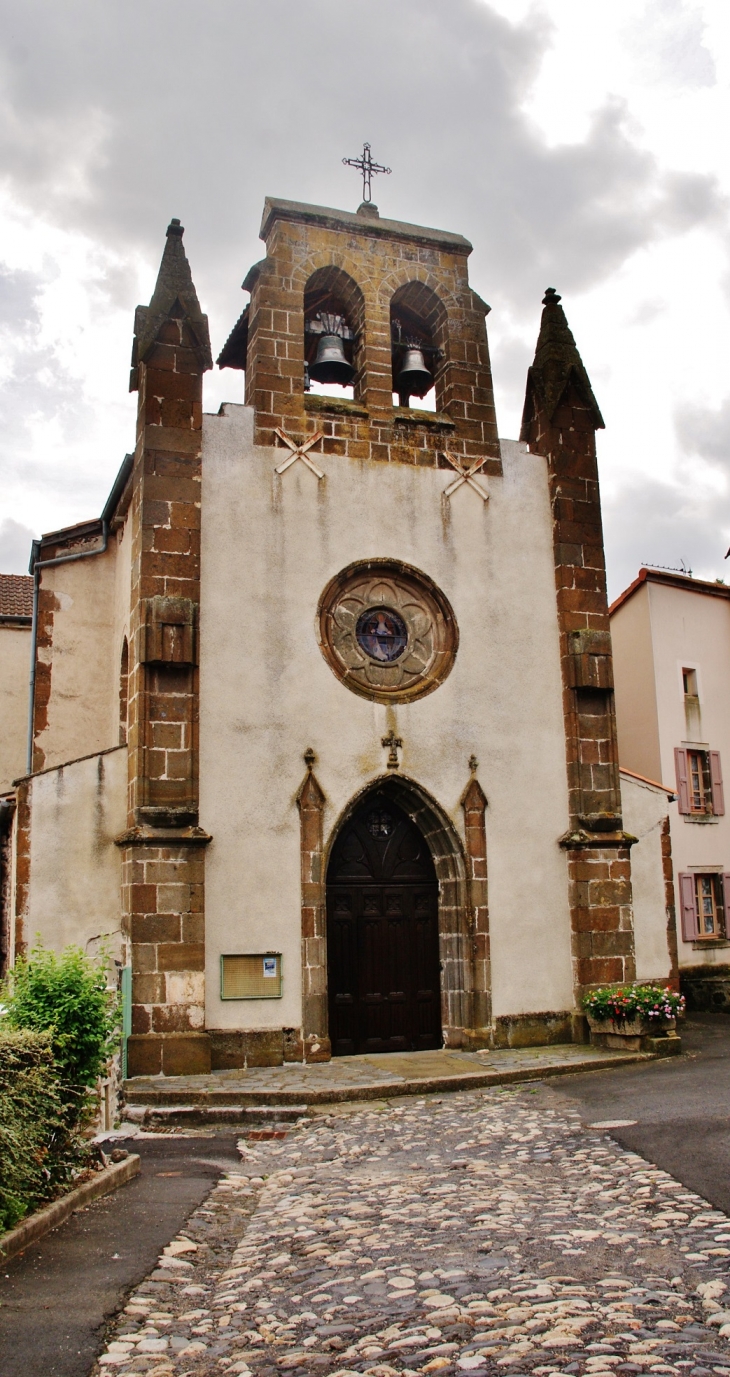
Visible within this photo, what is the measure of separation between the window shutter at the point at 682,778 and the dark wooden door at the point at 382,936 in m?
8.41

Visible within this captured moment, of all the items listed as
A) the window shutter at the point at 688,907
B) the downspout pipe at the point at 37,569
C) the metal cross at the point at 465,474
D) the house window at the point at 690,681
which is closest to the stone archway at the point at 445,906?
the metal cross at the point at 465,474

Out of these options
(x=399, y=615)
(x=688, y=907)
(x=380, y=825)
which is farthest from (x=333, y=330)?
(x=688, y=907)

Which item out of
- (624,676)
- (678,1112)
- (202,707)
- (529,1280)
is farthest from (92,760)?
(624,676)

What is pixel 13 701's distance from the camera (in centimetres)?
2086

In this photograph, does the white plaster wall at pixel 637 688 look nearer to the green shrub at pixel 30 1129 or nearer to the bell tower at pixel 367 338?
the bell tower at pixel 367 338

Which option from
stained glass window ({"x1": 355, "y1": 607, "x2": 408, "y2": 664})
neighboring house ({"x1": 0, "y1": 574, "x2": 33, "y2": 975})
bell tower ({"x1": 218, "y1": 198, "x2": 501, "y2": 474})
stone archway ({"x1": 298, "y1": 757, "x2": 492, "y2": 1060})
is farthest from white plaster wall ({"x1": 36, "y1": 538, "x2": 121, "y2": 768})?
neighboring house ({"x1": 0, "y1": 574, "x2": 33, "y2": 975})

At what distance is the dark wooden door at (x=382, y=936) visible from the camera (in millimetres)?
12055

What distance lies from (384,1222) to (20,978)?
2.62 m

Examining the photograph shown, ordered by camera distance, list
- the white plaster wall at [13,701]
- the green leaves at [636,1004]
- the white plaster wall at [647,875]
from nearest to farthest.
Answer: the green leaves at [636,1004], the white plaster wall at [647,875], the white plaster wall at [13,701]

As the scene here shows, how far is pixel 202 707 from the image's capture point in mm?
11625

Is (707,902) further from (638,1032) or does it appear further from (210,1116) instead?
(210,1116)

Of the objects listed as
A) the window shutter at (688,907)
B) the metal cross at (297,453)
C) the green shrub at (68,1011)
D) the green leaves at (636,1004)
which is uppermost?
the metal cross at (297,453)

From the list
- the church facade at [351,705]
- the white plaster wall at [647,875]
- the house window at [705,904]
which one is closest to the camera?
the church facade at [351,705]

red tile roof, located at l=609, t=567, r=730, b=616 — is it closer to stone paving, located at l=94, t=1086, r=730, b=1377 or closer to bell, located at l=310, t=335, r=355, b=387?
bell, located at l=310, t=335, r=355, b=387
